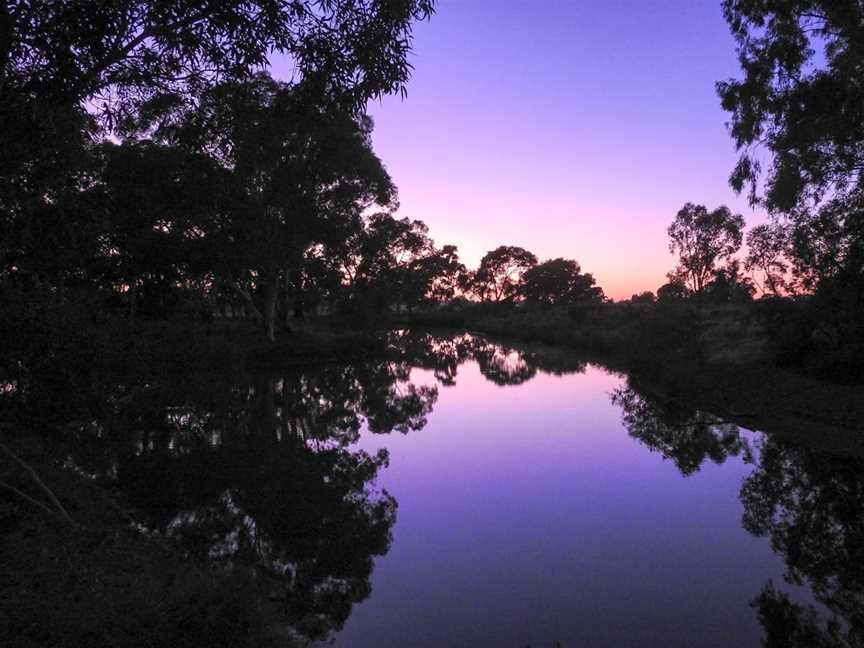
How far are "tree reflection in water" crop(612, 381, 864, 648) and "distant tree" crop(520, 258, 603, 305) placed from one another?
81.7 metres

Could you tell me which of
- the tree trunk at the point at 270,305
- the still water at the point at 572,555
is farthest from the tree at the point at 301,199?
the still water at the point at 572,555

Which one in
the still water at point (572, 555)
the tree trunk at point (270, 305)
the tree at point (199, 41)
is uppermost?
the tree at point (199, 41)

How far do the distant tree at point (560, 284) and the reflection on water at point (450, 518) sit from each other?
267 feet

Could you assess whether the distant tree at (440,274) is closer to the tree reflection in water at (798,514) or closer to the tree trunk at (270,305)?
the tree trunk at (270,305)

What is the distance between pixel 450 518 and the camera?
997 cm

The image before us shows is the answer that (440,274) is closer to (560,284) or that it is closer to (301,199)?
(560,284)

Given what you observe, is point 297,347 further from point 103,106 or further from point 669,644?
point 669,644

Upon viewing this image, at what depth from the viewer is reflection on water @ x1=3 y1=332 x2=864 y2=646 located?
21.3 ft

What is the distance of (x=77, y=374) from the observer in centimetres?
809

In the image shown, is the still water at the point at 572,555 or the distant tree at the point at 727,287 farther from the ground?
the distant tree at the point at 727,287

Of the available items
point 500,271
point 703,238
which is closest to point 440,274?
point 500,271

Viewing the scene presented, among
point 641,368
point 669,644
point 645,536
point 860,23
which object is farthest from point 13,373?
point 641,368

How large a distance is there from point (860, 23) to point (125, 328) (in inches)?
762

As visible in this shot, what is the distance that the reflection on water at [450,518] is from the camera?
21.3 feet
